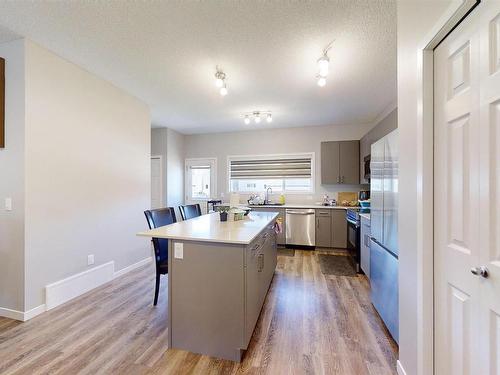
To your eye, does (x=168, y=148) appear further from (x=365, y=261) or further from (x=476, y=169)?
(x=476, y=169)

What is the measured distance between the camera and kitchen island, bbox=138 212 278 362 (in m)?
1.69

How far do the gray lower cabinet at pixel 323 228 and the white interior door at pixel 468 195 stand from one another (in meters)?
3.45

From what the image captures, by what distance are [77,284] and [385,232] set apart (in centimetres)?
336

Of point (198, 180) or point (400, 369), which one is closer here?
point (400, 369)

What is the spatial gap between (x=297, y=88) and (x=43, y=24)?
276 cm

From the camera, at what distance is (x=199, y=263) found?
1771 millimetres

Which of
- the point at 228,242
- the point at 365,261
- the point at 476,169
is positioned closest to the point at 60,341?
the point at 228,242

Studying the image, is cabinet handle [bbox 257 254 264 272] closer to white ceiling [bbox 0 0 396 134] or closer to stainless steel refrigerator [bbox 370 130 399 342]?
stainless steel refrigerator [bbox 370 130 399 342]

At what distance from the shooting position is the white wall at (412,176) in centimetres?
125

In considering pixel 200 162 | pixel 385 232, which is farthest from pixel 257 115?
pixel 385 232

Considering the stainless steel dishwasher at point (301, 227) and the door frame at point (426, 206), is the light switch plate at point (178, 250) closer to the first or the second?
the door frame at point (426, 206)

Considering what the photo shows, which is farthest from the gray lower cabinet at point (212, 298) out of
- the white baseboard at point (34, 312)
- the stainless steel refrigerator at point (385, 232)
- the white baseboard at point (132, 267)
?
the white baseboard at point (132, 267)

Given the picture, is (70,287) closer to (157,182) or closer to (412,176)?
(157,182)

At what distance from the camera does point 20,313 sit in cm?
219
